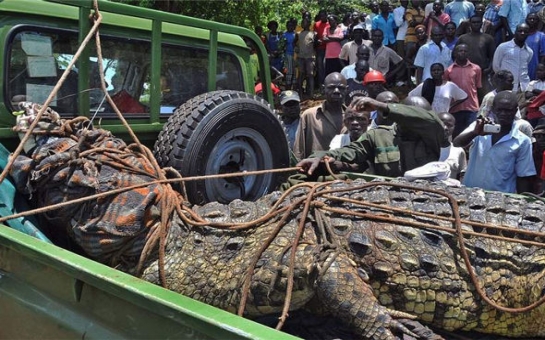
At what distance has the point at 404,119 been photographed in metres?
3.46

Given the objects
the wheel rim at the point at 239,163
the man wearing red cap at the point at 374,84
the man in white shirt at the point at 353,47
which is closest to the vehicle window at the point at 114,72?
the wheel rim at the point at 239,163

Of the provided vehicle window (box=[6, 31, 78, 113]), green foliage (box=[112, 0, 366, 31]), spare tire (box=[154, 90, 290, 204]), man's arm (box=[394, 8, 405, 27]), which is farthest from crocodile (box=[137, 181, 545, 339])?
man's arm (box=[394, 8, 405, 27])

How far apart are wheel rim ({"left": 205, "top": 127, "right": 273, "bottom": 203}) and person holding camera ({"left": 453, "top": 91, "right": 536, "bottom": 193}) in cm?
166

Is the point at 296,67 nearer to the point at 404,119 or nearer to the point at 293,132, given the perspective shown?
the point at 293,132

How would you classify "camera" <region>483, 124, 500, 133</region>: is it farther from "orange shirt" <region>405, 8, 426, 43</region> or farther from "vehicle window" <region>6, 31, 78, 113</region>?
"orange shirt" <region>405, 8, 426, 43</region>

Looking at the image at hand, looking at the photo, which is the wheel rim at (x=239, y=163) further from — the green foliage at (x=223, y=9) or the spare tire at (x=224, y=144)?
the green foliage at (x=223, y=9)

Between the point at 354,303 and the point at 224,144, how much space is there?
→ 4.66 feet

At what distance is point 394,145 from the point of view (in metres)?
3.84

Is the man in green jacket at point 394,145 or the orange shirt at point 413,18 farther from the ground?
the orange shirt at point 413,18

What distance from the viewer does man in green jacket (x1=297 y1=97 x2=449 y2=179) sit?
3441 mm

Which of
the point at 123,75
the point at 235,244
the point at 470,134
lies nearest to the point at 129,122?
the point at 123,75

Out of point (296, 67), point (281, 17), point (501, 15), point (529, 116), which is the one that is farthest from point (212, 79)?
point (281, 17)

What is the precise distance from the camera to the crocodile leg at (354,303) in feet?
7.25

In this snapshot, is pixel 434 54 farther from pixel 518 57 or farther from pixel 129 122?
pixel 129 122
